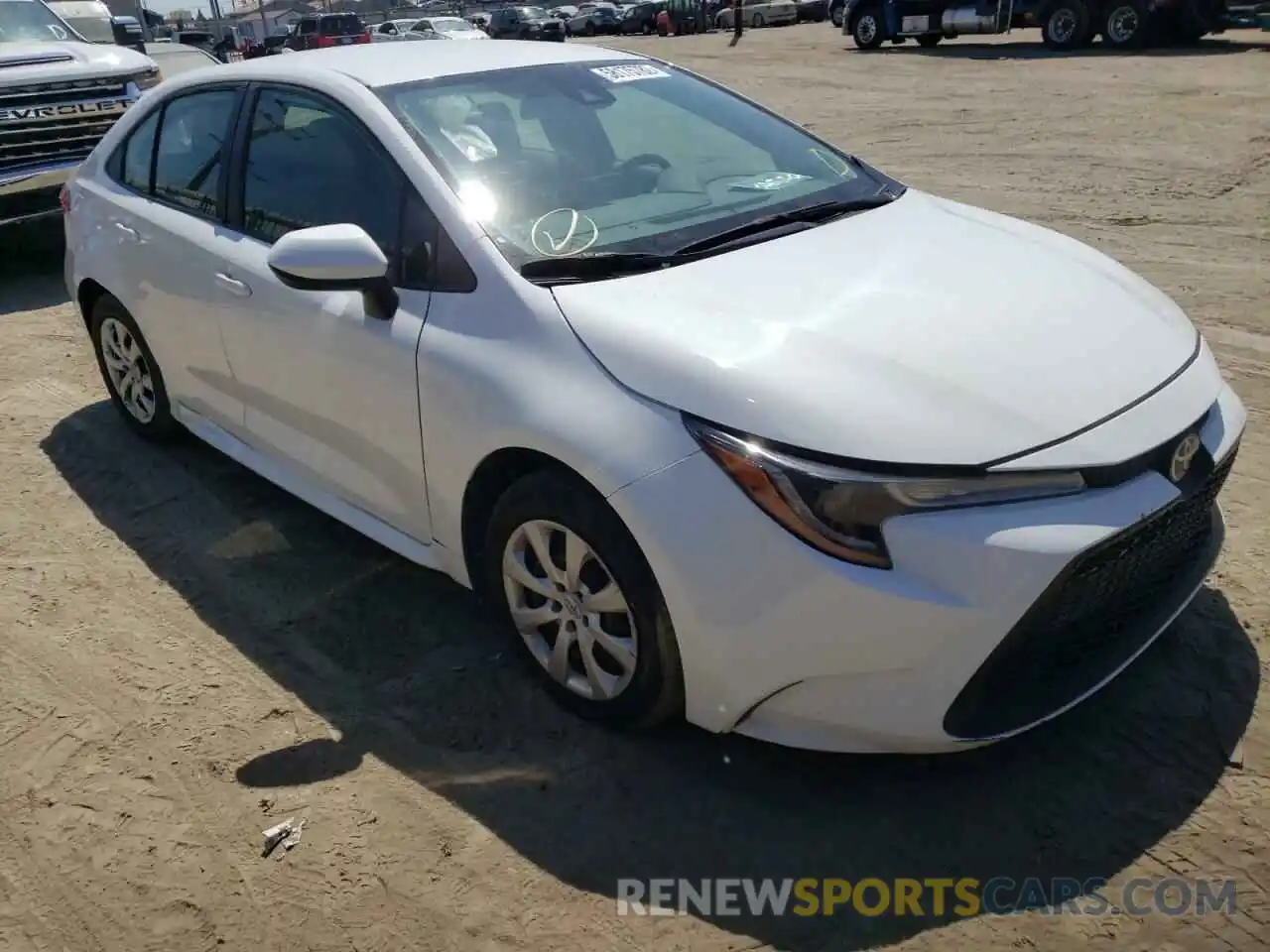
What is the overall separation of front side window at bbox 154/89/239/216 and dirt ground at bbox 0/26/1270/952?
119 cm

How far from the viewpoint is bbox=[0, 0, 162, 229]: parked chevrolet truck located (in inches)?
291

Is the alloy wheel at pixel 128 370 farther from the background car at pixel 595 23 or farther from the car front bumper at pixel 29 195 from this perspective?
the background car at pixel 595 23

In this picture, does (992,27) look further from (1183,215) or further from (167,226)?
(167,226)

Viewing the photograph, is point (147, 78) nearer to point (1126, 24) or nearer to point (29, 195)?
point (29, 195)

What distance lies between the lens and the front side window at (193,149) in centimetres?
390

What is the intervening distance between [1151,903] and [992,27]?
Result: 70.0 feet

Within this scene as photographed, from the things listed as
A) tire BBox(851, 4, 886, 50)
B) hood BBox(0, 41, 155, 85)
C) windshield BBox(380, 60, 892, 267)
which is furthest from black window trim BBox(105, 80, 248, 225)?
tire BBox(851, 4, 886, 50)

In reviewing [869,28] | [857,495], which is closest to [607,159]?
[857,495]

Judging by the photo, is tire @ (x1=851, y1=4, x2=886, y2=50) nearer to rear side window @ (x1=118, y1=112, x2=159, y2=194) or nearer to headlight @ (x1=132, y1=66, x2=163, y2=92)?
headlight @ (x1=132, y1=66, x2=163, y2=92)

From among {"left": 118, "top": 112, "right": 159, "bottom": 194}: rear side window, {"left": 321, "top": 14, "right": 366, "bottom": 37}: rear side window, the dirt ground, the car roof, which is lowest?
the dirt ground

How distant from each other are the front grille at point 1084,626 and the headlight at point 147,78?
27.0 ft

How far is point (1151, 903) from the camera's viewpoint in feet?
7.53

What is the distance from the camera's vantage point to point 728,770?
2.74 meters

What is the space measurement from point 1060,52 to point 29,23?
1721cm
